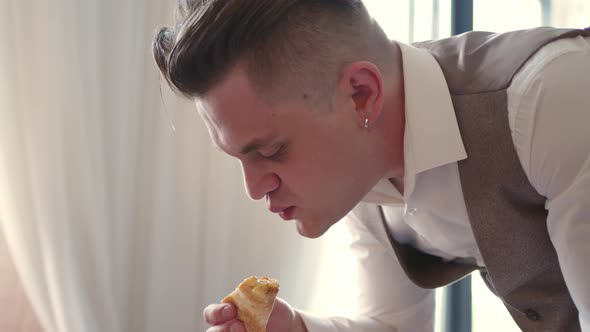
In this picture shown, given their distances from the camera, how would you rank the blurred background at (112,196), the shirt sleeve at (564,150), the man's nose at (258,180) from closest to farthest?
the shirt sleeve at (564,150) < the man's nose at (258,180) < the blurred background at (112,196)

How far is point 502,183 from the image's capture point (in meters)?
0.90

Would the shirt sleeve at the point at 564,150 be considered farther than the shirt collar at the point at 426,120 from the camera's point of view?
No

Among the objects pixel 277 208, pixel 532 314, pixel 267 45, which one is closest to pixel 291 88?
pixel 267 45

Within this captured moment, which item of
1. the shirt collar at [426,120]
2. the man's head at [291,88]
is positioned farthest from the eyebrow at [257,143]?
the shirt collar at [426,120]

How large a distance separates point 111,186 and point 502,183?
0.76 meters

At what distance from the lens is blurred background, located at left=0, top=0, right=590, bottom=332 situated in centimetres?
119

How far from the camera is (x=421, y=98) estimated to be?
3.14 ft

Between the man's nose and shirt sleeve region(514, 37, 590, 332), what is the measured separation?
338mm

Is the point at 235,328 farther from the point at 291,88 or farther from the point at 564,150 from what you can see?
the point at 564,150

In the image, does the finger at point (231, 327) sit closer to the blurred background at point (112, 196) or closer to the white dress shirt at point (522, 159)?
the white dress shirt at point (522, 159)

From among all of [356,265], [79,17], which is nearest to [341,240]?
[356,265]

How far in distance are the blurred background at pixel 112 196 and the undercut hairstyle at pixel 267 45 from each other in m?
0.40

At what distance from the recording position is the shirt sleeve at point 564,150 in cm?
83

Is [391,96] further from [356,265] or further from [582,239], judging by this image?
[356,265]
